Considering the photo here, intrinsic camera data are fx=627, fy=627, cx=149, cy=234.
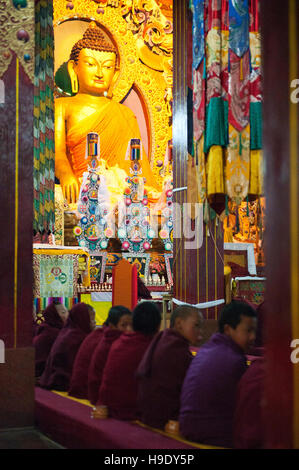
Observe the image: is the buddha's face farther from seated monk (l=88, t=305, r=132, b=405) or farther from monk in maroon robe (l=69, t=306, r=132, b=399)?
seated monk (l=88, t=305, r=132, b=405)

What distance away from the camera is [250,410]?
257cm

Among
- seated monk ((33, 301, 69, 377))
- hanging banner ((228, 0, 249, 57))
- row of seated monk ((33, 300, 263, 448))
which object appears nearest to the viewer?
row of seated monk ((33, 300, 263, 448))

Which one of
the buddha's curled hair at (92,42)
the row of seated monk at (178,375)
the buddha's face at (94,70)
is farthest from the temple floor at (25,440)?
the buddha's curled hair at (92,42)

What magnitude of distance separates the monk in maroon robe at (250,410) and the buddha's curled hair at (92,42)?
11.9 meters

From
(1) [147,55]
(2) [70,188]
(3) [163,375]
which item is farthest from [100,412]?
(1) [147,55]

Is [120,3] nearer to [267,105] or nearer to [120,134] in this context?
[120,134]

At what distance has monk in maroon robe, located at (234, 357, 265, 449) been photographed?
2.54m

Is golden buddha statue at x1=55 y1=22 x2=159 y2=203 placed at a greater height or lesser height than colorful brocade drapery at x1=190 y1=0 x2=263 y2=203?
greater

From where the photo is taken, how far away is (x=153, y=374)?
3092 mm

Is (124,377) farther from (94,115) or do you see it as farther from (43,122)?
(94,115)

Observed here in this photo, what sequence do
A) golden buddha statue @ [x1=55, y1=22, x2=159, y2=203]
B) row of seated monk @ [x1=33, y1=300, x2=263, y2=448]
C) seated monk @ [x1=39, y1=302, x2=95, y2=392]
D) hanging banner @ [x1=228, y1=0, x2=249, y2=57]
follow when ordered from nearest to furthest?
row of seated monk @ [x1=33, y1=300, x2=263, y2=448] < hanging banner @ [x1=228, y1=0, x2=249, y2=57] < seated monk @ [x1=39, y1=302, x2=95, y2=392] < golden buddha statue @ [x1=55, y1=22, x2=159, y2=203]

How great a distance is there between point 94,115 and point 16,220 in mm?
9701

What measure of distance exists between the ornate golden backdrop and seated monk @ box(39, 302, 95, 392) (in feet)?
30.9

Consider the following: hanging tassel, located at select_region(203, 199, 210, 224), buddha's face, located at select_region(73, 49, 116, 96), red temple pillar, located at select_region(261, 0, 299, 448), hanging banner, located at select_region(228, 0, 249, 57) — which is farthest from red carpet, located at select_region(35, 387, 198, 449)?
buddha's face, located at select_region(73, 49, 116, 96)
